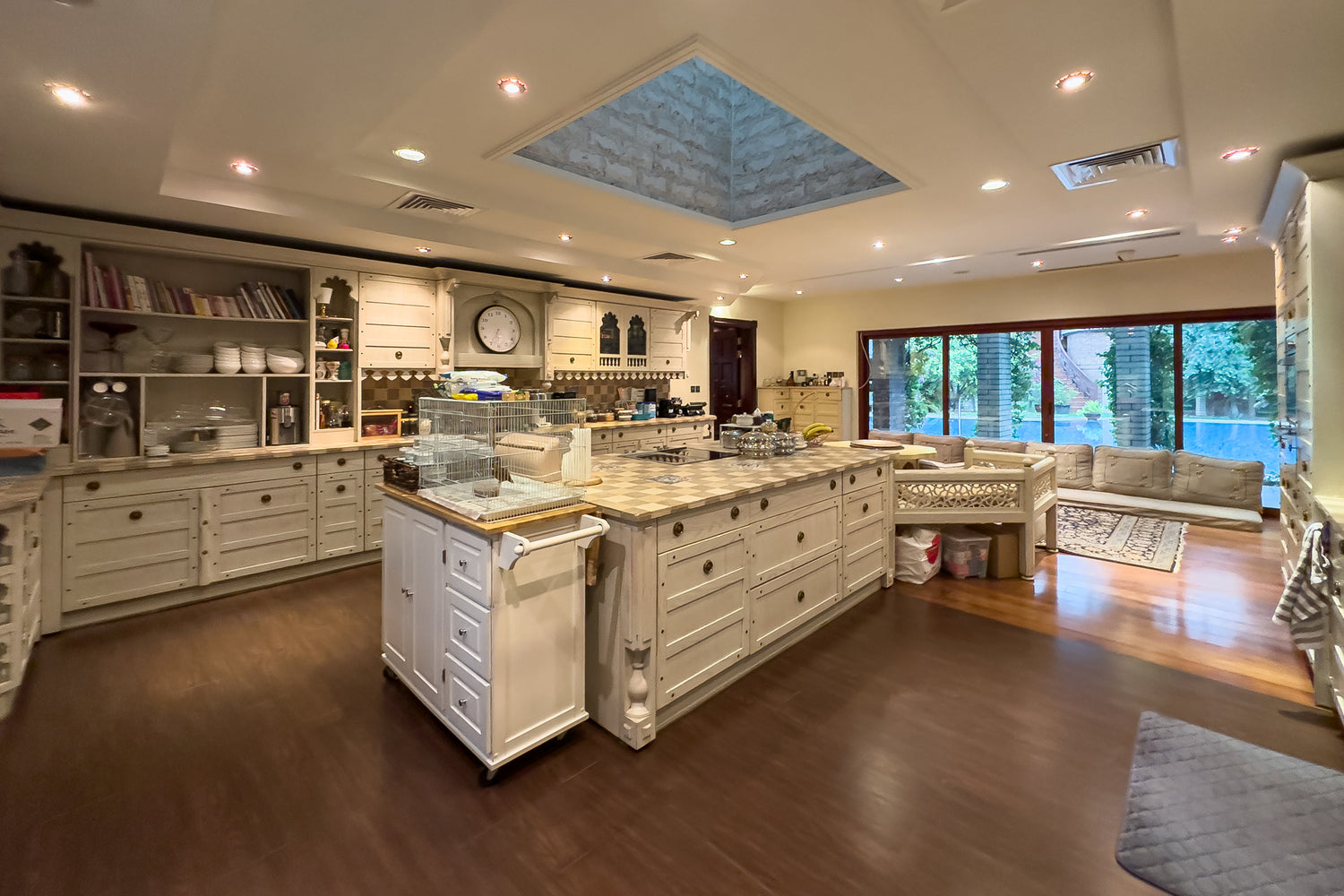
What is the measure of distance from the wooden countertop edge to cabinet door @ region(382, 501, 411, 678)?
0.10 metres

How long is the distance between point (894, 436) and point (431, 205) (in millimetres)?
6485

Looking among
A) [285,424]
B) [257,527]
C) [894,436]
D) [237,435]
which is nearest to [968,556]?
[894,436]

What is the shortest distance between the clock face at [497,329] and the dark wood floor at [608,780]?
3.16 meters

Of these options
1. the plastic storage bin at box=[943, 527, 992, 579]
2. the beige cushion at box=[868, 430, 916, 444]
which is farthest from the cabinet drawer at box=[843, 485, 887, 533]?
the beige cushion at box=[868, 430, 916, 444]

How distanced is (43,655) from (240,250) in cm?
264

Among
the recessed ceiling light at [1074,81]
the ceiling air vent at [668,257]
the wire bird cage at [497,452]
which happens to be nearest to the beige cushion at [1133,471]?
the ceiling air vent at [668,257]

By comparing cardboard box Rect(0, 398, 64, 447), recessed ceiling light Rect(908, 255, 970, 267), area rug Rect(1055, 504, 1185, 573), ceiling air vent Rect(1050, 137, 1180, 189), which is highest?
recessed ceiling light Rect(908, 255, 970, 267)

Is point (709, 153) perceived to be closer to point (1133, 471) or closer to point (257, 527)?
point (257, 527)

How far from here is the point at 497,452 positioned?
2.60 meters

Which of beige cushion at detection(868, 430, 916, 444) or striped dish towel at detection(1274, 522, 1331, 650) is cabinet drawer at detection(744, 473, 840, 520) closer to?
striped dish towel at detection(1274, 522, 1331, 650)

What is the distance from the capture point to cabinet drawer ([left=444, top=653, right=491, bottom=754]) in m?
2.11

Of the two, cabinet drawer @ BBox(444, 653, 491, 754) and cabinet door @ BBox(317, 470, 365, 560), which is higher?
cabinet door @ BBox(317, 470, 365, 560)

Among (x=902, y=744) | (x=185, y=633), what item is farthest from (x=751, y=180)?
(x=185, y=633)

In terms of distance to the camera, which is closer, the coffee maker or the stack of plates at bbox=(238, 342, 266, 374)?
the stack of plates at bbox=(238, 342, 266, 374)
